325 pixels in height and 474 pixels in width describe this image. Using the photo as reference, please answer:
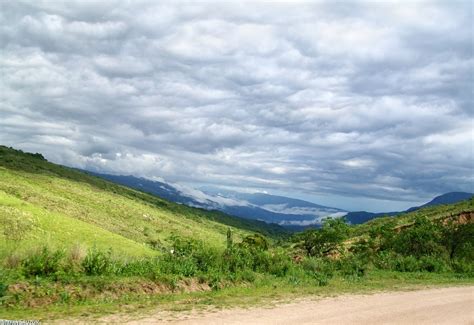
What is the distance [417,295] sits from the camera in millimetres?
20719

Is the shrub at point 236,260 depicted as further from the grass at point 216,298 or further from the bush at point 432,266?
the bush at point 432,266

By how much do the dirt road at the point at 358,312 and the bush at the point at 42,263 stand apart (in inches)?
242

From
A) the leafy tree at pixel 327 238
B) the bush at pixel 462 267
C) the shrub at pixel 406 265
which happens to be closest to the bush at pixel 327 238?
the leafy tree at pixel 327 238

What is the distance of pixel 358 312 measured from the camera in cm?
1540

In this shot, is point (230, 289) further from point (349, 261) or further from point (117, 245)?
point (117, 245)

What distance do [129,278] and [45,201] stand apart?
3631 centimetres

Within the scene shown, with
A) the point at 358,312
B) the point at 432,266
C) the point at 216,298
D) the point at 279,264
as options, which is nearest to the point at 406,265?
the point at 432,266

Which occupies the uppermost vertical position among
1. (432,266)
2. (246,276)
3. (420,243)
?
(420,243)

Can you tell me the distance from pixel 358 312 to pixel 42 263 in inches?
452

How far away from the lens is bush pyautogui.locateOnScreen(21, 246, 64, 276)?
16.6 m

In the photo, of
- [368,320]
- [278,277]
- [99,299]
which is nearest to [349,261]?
[278,277]

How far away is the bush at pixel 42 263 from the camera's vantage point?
54.4 ft

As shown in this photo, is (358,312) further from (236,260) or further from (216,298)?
(236,260)

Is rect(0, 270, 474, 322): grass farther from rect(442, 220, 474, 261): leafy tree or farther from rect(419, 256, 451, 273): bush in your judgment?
rect(442, 220, 474, 261): leafy tree
